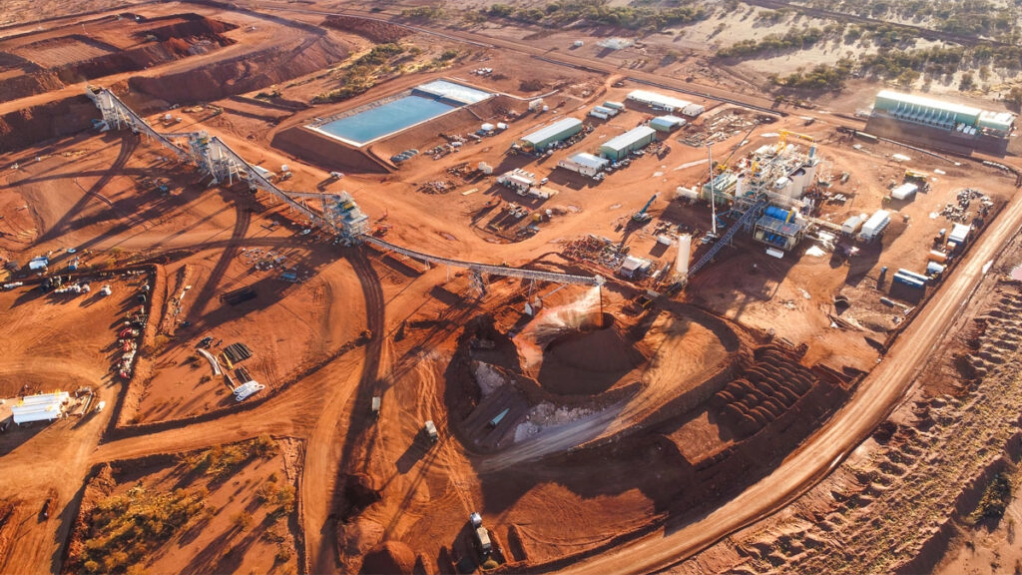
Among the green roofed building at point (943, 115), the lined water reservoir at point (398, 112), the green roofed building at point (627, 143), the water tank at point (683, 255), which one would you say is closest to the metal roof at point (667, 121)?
the green roofed building at point (627, 143)

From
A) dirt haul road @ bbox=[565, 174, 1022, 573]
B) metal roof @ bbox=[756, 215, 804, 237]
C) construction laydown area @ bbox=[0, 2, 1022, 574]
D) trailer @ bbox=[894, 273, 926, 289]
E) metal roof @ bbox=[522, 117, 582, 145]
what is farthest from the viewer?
metal roof @ bbox=[522, 117, 582, 145]

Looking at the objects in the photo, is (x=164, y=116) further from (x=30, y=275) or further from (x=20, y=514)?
(x=20, y=514)

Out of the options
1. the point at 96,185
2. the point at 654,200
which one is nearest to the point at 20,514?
the point at 96,185

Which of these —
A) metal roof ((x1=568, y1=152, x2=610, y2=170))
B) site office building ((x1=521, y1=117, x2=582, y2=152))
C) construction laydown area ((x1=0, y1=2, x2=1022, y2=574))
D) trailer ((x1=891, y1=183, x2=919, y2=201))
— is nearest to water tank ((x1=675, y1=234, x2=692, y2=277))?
construction laydown area ((x1=0, y1=2, x2=1022, y2=574))

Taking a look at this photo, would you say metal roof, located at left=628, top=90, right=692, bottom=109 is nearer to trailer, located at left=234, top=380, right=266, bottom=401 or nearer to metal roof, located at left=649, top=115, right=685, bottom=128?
metal roof, located at left=649, top=115, right=685, bottom=128

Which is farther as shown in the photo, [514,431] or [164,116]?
[164,116]

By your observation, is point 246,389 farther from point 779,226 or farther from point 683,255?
point 779,226

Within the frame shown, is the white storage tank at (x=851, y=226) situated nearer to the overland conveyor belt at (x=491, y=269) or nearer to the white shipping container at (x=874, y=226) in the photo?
the white shipping container at (x=874, y=226)
